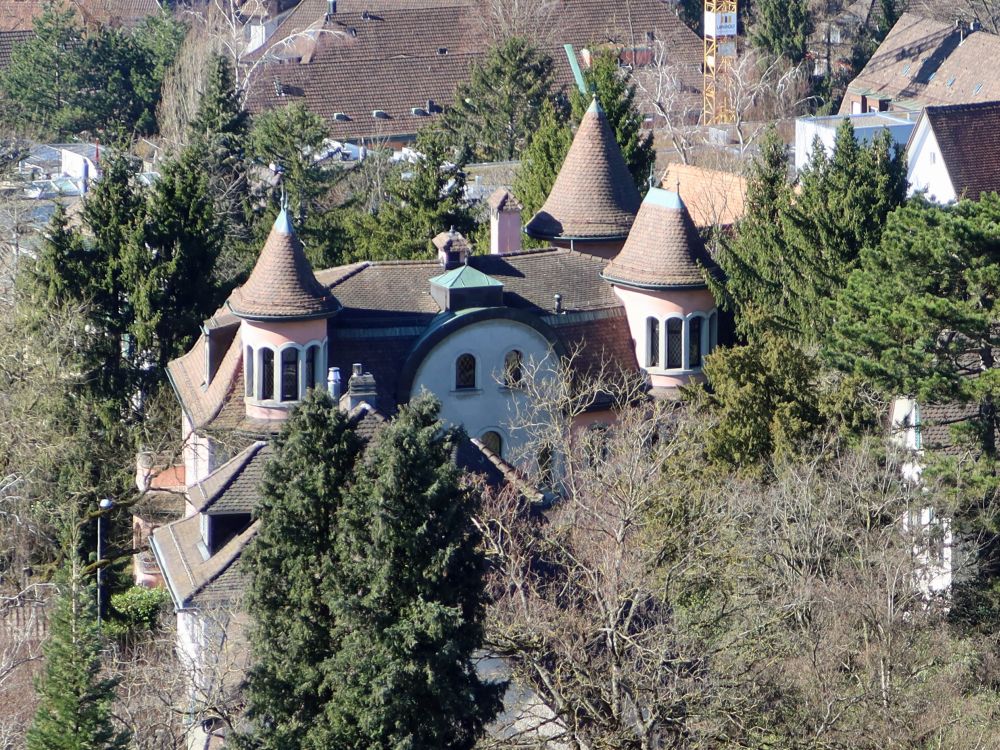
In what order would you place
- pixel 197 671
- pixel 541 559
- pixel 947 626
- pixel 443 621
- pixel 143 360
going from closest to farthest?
pixel 443 621
pixel 197 671
pixel 541 559
pixel 947 626
pixel 143 360

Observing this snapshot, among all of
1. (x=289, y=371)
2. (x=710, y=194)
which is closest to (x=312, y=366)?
(x=289, y=371)

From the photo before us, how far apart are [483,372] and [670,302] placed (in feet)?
14.6

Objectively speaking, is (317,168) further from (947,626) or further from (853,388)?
(947,626)

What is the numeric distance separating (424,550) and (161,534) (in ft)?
38.4

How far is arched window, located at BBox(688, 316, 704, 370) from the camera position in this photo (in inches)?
1708

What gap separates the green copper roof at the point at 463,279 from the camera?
41469 millimetres

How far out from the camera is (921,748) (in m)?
29.9

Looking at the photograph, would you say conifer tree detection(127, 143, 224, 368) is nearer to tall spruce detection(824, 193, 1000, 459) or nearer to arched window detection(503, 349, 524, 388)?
arched window detection(503, 349, 524, 388)

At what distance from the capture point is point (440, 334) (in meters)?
41.1

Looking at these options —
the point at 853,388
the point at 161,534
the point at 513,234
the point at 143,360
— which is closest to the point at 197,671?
the point at 161,534

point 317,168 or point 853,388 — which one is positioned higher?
point 317,168

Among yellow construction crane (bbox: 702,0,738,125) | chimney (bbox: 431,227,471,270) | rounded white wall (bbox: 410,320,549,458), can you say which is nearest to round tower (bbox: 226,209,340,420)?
rounded white wall (bbox: 410,320,549,458)

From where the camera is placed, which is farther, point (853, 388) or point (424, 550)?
point (853, 388)

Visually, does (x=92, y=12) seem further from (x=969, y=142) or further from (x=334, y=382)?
(x=334, y=382)
